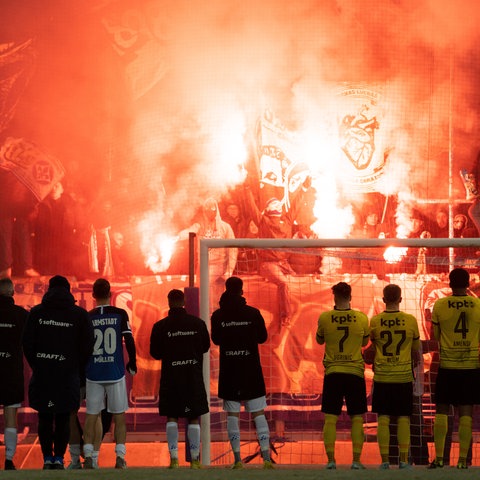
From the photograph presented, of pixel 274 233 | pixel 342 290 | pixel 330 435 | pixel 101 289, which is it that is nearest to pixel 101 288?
pixel 101 289

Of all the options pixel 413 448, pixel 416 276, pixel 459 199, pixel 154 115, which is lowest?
pixel 413 448

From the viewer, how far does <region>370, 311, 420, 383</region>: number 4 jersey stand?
622 cm

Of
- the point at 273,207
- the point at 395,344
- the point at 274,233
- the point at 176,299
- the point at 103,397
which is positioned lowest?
the point at 103,397

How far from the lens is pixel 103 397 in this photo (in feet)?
20.6

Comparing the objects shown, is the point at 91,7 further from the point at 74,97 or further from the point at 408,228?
the point at 408,228

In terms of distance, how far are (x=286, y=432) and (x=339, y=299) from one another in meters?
3.39

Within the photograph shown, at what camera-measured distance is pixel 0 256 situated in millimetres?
13555

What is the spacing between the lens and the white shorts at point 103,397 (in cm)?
623

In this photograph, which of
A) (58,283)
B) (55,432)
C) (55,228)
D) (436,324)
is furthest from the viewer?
(55,228)

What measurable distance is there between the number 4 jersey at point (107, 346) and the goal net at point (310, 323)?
53.2 inches

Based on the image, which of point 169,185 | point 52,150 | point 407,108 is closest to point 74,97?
point 52,150

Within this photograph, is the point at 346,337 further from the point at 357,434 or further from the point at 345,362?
the point at 357,434

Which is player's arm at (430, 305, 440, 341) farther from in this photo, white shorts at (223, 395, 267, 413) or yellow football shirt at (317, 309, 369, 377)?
white shorts at (223, 395, 267, 413)

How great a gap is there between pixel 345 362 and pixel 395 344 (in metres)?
0.33
